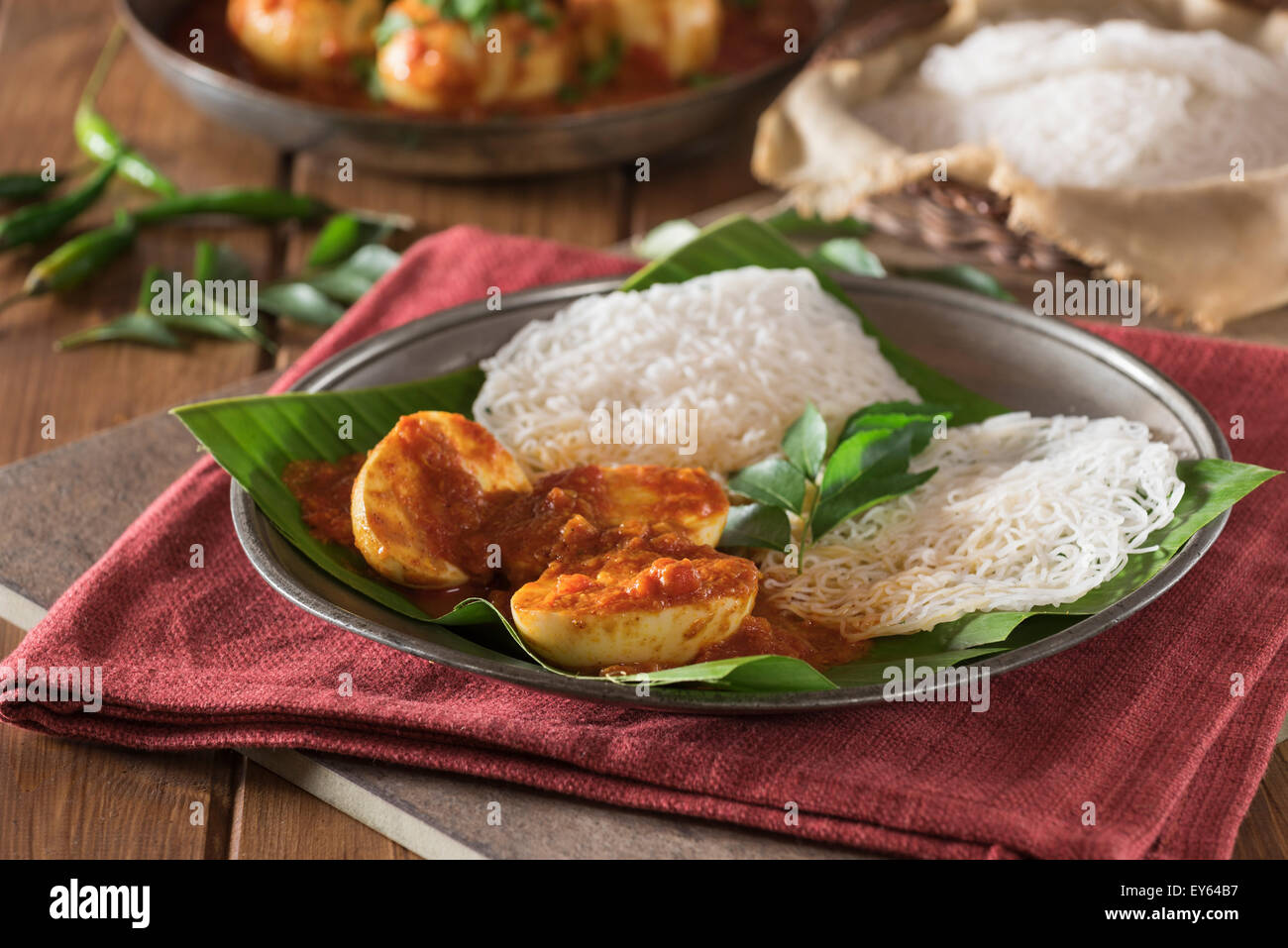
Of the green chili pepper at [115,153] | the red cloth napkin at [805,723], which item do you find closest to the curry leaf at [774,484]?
the red cloth napkin at [805,723]

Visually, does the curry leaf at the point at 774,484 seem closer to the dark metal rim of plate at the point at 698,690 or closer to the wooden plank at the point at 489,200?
the dark metal rim of plate at the point at 698,690

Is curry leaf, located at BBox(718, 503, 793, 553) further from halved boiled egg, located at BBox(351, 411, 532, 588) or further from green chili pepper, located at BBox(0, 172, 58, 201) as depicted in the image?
green chili pepper, located at BBox(0, 172, 58, 201)

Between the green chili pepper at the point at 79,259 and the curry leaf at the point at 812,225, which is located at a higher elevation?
the curry leaf at the point at 812,225

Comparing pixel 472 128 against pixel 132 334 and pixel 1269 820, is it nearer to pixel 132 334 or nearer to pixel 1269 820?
pixel 132 334

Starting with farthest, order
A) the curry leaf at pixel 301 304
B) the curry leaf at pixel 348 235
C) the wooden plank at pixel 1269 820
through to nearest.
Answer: the curry leaf at pixel 348 235, the curry leaf at pixel 301 304, the wooden plank at pixel 1269 820

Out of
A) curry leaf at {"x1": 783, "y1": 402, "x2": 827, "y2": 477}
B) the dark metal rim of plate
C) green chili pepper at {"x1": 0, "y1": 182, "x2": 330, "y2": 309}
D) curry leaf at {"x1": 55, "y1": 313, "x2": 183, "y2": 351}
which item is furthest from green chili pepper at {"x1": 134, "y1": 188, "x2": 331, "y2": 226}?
curry leaf at {"x1": 783, "y1": 402, "x2": 827, "y2": 477}

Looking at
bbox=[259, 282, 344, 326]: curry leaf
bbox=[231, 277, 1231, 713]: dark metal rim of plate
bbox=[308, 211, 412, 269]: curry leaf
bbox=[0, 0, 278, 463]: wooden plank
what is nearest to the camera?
bbox=[231, 277, 1231, 713]: dark metal rim of plate

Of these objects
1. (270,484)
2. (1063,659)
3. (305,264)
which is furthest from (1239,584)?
(305,264)
